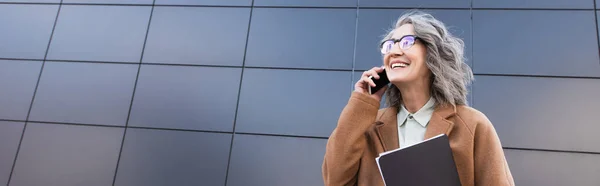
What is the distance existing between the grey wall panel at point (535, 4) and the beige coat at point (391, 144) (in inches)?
120

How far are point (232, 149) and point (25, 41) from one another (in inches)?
108

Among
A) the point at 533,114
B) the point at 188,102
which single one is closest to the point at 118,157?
the point at 188,102

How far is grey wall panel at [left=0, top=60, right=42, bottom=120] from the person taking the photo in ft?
13.0

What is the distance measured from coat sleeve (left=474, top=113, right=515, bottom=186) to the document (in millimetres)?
150

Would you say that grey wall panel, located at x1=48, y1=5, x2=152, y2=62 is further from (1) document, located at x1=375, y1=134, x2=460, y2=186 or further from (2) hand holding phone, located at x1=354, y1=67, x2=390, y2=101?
(1) document, located at x1=375, y1=134, x2=460, y2=186

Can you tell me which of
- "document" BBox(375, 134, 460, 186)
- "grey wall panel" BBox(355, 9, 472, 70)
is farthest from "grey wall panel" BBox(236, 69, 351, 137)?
"document" BBox(375, 134, 460, 186)

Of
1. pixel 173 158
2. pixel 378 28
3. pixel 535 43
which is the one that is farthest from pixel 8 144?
pixel 535 43

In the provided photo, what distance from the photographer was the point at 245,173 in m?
3.52

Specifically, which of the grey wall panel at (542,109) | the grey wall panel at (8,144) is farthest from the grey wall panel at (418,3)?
the grey wall panel at (8,144)

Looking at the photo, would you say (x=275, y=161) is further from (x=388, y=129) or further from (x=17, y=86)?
(x=17, y=86)

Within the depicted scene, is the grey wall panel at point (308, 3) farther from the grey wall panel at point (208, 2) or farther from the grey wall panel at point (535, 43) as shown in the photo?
the grey wall panel at point (535, 43)

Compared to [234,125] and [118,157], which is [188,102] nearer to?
[234,125]

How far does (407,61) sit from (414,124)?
0.20 metres

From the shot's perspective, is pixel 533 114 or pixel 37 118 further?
pixel 37 118
